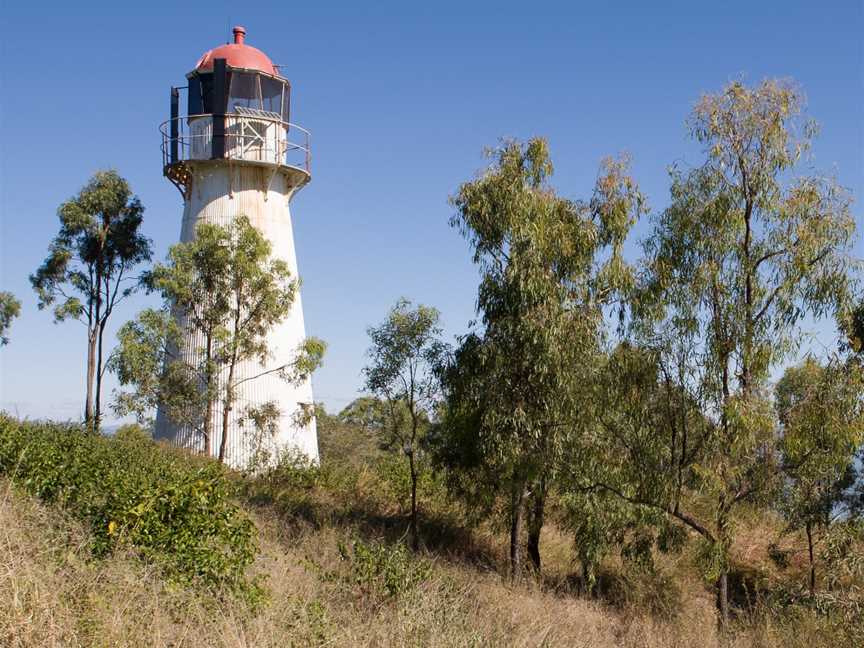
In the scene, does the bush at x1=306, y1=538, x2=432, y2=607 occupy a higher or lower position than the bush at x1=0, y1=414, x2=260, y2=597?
lower

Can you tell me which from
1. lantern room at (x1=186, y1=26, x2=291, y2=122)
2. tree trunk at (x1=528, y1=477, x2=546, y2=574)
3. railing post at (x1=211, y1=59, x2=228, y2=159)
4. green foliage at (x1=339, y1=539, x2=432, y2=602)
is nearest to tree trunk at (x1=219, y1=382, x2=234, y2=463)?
railing post at (x1=211, y1=59, x2=228, y2=159)

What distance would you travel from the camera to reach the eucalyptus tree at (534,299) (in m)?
12.7

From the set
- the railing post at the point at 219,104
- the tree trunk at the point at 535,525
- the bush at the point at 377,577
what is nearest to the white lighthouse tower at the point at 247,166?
the railing post at the point at 219,104

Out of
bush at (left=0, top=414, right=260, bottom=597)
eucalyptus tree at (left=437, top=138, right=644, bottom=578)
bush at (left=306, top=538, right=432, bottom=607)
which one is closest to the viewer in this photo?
bush at (left=0, top=414, right=260, bottom=597)

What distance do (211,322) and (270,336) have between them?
2441 mm

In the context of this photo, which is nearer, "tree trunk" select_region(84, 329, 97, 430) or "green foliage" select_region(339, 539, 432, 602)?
"green foliage" select_region(339, 539, 432, 602)

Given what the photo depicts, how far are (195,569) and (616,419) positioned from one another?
24.4 ft

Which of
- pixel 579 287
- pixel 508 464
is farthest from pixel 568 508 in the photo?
pixel 579 287

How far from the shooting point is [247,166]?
65.9ft

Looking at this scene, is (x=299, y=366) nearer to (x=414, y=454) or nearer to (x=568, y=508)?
(x=414, y=454)

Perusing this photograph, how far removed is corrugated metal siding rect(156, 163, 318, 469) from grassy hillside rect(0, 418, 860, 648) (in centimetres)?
198

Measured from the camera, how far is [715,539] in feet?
38.8

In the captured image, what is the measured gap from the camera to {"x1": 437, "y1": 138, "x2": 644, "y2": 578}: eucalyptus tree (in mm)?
12719

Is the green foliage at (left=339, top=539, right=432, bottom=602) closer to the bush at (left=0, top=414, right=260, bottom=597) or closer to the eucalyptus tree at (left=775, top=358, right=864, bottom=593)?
the bush at (left=0, top=414, right=260, bottom=597)
